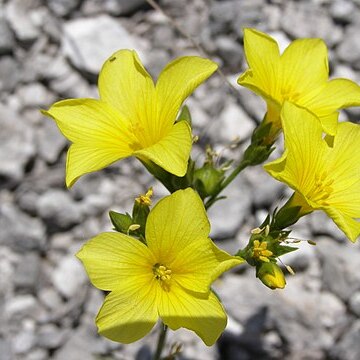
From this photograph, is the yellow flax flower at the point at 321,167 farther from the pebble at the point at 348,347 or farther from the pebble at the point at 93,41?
the pebble at the point at 93,41

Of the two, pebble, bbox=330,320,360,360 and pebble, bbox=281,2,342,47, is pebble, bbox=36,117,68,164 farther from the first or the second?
pebble, bbox=330,320,360,360

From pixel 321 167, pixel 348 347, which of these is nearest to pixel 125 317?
pixel 321 167

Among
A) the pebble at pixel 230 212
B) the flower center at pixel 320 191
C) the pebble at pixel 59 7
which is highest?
the flower center at pixel 320 191

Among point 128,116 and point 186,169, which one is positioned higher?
point 186,169

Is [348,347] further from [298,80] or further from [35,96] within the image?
[35,96]

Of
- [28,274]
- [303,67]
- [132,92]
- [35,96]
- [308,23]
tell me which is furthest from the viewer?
[308,23]

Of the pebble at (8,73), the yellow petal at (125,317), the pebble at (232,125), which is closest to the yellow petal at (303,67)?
the yellow petal at (125,317)

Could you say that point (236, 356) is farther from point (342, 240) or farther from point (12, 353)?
point (12, 353)
